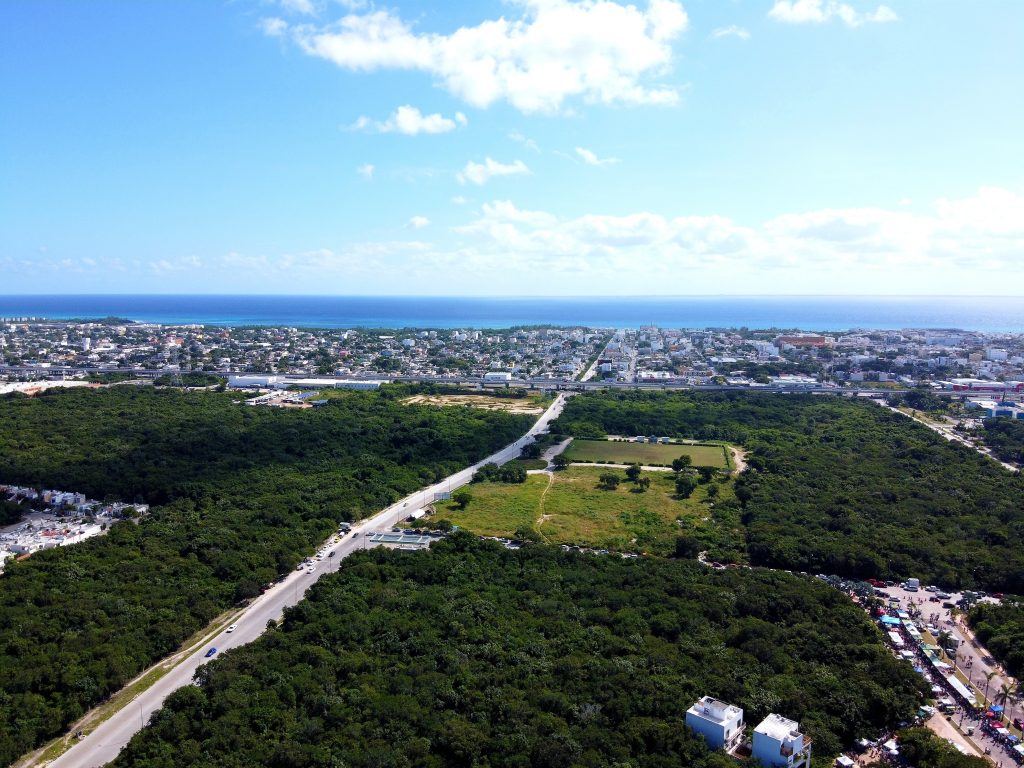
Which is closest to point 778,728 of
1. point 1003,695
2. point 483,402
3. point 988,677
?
point 1003,695

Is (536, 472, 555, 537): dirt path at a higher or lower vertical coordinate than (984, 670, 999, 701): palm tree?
higher

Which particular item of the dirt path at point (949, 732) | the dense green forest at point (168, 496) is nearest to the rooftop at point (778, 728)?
the dirt path at point (949, 732)

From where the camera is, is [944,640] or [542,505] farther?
[542,505]

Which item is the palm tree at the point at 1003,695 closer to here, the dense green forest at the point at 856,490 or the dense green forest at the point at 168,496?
the dense green forest at the point at 856,490

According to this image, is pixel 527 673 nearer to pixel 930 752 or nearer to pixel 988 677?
pixel 930 752

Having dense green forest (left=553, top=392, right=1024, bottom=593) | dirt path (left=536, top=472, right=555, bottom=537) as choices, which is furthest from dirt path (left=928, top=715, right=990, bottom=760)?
dirt path (left=536, top=472, right=555, bottom=537)

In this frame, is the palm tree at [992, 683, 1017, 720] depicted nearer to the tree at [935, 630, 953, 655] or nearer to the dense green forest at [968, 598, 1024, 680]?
the dense green forest at [968, 598, 1024, 680]

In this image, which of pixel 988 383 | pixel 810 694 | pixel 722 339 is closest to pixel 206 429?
pixel 810 694

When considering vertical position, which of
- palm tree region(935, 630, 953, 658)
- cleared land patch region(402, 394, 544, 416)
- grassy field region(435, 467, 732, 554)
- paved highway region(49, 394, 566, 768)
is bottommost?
paved highway region(49, 394, 566, 768)
